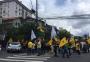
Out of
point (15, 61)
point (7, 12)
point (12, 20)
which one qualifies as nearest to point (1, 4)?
point (7, 12)

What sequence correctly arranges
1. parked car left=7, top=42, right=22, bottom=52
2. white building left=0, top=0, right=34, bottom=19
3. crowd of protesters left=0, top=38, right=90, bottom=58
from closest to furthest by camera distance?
crowd of protesters left=0, top=38, right=90, bottom=58
parked car left=7, top=42, right=22, bottom=52
white building left=0, top=0, right=34, bottom=19

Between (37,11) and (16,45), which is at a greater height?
(37,11)

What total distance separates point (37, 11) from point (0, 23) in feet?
98.4

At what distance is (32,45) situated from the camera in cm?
3625

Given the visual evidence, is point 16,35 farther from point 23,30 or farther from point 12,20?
point 12,20

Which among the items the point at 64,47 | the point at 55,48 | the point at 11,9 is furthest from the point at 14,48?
the point at 11,9

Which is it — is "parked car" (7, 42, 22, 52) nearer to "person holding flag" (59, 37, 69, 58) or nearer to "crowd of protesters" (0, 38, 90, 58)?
"crowd of protesters" (0, 38, 90, 58)

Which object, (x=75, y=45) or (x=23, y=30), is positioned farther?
(x=23, y=30)

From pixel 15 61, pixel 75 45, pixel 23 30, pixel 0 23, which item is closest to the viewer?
pixel 15 61

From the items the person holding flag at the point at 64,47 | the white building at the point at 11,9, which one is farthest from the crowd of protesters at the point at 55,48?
the white building at the point at 11,9

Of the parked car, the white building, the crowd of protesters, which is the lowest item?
the parked car

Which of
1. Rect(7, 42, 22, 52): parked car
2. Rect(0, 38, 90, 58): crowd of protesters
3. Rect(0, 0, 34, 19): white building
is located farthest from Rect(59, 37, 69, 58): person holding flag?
Rect(0, 0, 34, 19): white building

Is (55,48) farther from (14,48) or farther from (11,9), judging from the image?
(11,9)

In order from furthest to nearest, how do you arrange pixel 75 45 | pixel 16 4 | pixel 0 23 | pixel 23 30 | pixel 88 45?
pixel 16 4 → pixel 0 23 → pixel 23 30 → pixel 88 45 → pixel 75 45
